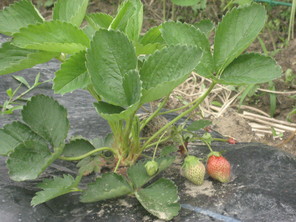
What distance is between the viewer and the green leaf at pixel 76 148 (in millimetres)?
1168

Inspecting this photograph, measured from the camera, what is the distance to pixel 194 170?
1.10 metres

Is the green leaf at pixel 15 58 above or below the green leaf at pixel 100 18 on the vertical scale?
below

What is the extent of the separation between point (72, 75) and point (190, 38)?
297mm

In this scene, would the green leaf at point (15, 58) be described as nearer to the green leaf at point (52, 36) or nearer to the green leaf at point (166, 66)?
the green leaf at point (52, 36)

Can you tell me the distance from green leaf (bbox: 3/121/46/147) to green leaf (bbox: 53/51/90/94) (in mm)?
185

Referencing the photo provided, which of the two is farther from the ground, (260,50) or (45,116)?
(45,116)

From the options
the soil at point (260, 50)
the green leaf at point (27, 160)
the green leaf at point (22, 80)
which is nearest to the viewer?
the green leaf at point (27, 160)

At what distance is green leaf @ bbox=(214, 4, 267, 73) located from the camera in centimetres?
105

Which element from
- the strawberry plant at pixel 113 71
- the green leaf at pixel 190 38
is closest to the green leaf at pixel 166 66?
the strawberry plant at pixel 113 71

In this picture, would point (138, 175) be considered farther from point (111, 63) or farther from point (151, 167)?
point (111, 63)

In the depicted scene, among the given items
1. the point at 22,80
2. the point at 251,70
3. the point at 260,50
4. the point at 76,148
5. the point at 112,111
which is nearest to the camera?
the point at 112,111

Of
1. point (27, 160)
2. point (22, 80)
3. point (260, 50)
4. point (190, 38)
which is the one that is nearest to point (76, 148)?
point (27, 160)

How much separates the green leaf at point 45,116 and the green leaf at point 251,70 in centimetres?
39

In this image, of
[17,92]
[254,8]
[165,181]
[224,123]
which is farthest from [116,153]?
[224,123]
